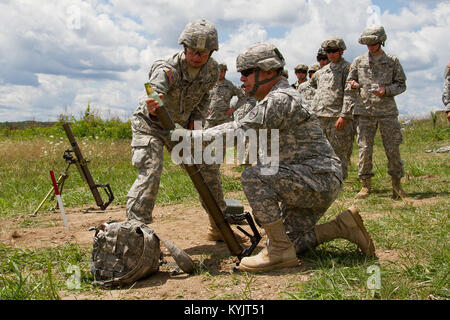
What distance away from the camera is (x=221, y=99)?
1057 centimetres

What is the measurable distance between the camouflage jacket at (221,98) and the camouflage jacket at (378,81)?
4.20 m

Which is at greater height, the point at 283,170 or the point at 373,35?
the point at 373,35

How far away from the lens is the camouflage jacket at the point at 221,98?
10562mm

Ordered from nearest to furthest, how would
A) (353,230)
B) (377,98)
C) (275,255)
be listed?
(275,255), (353,230), (377,98)

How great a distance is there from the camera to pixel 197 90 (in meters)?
4.39

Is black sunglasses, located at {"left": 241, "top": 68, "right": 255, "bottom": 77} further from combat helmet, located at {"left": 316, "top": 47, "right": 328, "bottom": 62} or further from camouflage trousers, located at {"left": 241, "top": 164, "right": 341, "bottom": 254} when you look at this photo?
combat helmet, located at {"left": 316, "top": 47, "right": 328, "bottom": 62}

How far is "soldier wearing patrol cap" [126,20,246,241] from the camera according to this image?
3803mm

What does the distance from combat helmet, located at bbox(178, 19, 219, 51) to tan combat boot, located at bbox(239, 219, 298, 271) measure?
5.65 feet

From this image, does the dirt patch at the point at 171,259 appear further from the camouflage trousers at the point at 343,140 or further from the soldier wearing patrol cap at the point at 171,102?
the camouflage trousers at the point at 343,140

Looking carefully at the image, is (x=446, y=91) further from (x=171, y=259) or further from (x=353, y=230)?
(x=171, y=259)

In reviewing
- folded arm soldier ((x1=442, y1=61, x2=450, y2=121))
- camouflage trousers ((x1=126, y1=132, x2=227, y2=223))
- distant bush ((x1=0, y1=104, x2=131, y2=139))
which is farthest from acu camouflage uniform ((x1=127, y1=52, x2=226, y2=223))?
distant bush ((x1=0, y1=104, x2=131, y2=139))

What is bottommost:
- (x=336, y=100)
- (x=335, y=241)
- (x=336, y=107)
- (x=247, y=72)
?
(x=335, y=241)

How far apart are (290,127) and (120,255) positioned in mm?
1599

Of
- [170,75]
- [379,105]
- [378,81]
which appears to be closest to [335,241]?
[170,75]
